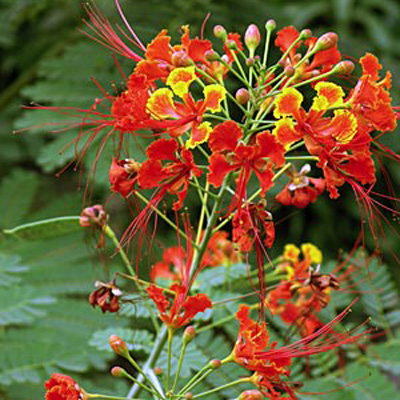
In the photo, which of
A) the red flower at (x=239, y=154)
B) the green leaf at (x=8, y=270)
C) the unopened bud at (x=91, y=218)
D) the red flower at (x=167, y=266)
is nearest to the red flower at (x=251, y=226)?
the red flower at (x=239, y=154)

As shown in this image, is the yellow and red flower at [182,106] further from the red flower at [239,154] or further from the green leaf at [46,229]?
the green leaf at [46,229]

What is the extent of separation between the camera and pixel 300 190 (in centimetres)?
164

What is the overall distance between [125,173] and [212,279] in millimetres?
549

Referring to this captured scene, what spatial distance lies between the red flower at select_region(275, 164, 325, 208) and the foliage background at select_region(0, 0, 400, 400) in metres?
0.21

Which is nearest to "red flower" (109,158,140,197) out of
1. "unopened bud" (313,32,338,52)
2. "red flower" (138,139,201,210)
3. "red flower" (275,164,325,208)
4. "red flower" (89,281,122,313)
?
"red flower" (138,139,201,210)

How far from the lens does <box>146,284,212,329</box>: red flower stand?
144 centimetres

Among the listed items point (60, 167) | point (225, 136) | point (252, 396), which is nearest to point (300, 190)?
point (225, 136)

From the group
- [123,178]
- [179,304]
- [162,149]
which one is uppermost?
[162,149]

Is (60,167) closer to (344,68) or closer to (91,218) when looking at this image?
(91,218)

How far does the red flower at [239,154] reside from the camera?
4.42 feet

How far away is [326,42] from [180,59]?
0.36 metres

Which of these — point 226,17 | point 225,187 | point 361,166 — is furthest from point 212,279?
point 226,17

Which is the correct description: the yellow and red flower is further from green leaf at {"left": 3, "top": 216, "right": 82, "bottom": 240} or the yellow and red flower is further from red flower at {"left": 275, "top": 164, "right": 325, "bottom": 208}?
green leaf at {"left": 3, "top": 216, "right": 82, "bottom": 240}

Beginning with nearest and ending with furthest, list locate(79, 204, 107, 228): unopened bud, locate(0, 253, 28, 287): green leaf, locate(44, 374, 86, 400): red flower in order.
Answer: locate(44, 374, 86, 400): red flower, locate(79, 204, 107, 228): unopened bud, locate(0, 253, 28, 287): green leaf
